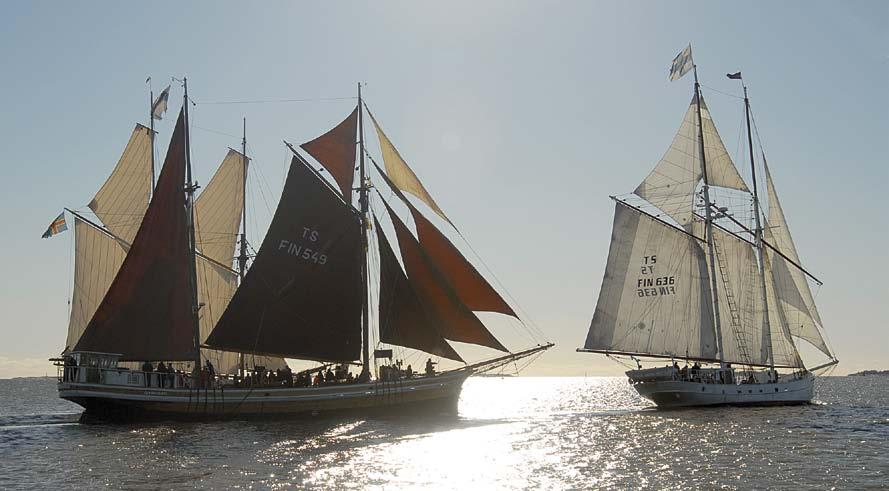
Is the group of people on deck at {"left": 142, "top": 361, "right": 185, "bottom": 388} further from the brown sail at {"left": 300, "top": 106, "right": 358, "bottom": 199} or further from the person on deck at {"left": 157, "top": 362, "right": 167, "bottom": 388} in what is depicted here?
the brown sail at {"left": 300, "top": 106, "right": 358, "bottom": 199}

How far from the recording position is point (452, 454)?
36.4 meters

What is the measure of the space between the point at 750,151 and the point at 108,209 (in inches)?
1959

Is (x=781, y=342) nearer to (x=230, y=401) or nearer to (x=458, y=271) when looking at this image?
(x=458, y=271)

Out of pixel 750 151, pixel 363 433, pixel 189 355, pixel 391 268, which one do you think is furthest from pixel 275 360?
pixel 750 151

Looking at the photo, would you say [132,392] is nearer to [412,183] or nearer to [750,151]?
[412,183]

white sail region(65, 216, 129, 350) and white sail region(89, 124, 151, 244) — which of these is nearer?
white sail region(65, 216, 129, 350)

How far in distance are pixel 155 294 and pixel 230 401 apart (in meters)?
7.94

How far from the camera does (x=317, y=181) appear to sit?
5525 cm

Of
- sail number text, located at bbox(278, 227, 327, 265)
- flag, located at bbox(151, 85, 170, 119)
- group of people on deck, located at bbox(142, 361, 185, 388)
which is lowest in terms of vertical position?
group of people on deck, located at bbox(142, 361, 185, 388)

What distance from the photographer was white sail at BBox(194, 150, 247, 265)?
7050cm

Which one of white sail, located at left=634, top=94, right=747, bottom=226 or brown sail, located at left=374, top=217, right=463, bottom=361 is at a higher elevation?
white sail, located at left=634, top=94, right=747, bottom=226

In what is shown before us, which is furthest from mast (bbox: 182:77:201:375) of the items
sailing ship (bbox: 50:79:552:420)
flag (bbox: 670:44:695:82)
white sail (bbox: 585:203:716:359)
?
flag (bbox: 670:44:695:82)

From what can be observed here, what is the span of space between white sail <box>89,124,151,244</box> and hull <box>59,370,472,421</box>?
1380 cm

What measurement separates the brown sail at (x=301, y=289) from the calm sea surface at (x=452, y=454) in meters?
5.12
